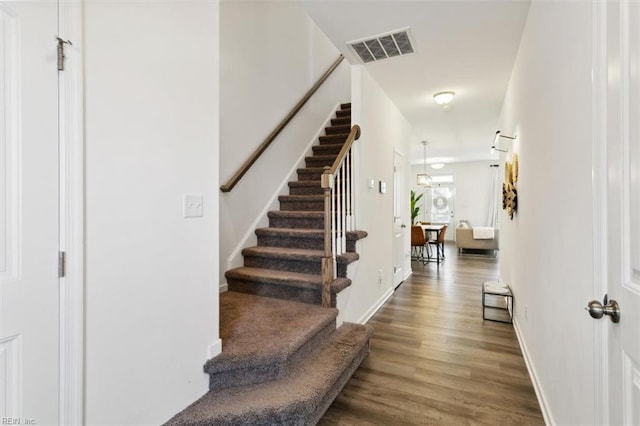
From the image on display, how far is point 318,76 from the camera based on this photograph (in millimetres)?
4941

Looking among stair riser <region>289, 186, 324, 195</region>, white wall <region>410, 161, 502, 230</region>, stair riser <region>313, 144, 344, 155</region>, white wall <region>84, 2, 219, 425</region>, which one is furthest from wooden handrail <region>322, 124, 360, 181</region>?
white wall <region>410, 161, 502, 230</region>

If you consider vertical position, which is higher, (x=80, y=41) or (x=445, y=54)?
(x=445, y=54)

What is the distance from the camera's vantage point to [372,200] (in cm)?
357

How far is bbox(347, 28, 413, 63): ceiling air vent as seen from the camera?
2.72 meters

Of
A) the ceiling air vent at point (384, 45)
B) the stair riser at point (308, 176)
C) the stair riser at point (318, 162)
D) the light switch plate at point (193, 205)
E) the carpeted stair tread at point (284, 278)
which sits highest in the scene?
the ceiling air vent at point (384, 45)

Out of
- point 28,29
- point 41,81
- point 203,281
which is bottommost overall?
point 203,281

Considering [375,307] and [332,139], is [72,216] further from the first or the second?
[332,139]

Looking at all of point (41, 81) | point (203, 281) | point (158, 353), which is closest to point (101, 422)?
point (158, 353)

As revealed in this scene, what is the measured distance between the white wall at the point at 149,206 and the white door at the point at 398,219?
10.7 ft

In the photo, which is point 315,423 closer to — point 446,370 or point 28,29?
point 446,370

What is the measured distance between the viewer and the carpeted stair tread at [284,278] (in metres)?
2.57

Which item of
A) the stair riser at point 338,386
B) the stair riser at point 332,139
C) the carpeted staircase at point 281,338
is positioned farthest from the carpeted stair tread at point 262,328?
the stair riser at point 332,139

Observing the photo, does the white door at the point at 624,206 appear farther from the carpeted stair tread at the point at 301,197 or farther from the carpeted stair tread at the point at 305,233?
the carpeted stair tread at the point at 301,197

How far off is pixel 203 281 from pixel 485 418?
1.90 metres
